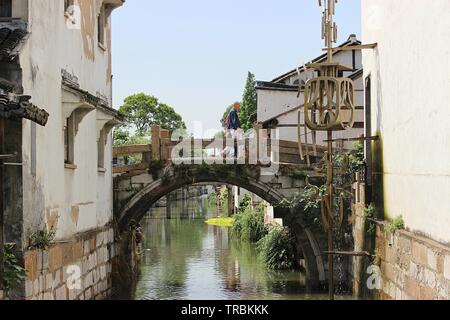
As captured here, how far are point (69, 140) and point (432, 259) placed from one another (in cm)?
626

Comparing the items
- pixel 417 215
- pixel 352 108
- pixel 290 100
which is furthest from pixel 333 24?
pixel 290 100

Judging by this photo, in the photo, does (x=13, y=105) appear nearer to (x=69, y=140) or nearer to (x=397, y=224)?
(x=69, y=140)

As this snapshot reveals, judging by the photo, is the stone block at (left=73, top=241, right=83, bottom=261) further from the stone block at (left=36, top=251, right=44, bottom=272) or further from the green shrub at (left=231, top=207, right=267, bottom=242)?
the green shrub at (left=231, top=207, right=267, bottom=242)

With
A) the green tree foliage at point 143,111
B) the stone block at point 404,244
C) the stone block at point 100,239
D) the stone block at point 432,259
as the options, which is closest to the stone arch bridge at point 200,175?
the stone block at point 100,239

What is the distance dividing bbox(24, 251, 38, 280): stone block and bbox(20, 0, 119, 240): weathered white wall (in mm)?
324

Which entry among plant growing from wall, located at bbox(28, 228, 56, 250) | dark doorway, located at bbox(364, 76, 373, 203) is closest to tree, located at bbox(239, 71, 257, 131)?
dark doorway, located at bbox(364, 76, 373, 203)

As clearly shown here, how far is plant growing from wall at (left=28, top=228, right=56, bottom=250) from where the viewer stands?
32.8 feet

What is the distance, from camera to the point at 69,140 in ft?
42.2

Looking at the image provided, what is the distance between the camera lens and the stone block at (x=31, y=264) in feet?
31.7

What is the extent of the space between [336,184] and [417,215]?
664cm

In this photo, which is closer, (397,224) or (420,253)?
(420,253)

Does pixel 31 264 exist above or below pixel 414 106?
below

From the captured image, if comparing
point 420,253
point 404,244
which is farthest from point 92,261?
point 420,253
